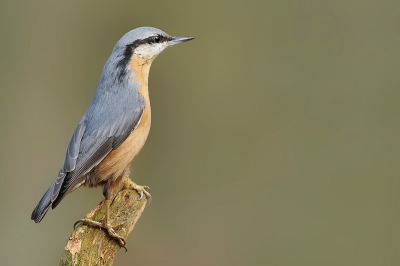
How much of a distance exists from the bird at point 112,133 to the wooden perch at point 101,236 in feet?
0.14

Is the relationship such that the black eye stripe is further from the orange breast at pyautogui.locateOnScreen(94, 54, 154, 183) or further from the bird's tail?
the bird's tail

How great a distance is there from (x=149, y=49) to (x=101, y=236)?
120 centimetres

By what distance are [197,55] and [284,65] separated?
978 millimetres

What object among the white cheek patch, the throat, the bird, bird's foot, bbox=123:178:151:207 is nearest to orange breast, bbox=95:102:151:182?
the bird

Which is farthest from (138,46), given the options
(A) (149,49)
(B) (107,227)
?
(B) (107,227)

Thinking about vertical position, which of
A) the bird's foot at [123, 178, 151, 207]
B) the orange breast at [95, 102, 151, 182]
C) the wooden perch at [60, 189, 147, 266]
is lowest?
the wooden perch at [60, 189, 147, 266]

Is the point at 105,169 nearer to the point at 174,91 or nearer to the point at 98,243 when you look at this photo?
the point at 98,243

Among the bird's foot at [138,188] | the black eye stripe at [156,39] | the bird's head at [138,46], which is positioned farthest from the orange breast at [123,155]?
the black eye stripe at [156,39]

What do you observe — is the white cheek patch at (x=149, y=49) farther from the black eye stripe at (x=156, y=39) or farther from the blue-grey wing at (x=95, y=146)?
the blue-grey wing at (x=95, y=146)

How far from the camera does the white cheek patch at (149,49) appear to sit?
387 centimetres

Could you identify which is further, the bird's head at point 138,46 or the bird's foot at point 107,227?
the bird's head at point 138,46

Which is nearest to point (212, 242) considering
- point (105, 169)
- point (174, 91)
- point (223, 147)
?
point (223, 147)

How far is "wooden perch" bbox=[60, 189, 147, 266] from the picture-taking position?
320 centimetres

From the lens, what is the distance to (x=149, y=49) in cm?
390
